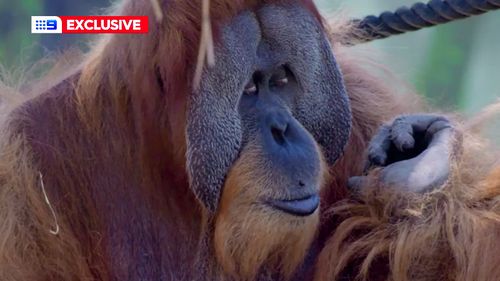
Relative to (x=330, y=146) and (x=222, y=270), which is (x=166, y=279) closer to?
(x=222, y=270)

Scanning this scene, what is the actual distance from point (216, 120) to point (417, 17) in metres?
0.80

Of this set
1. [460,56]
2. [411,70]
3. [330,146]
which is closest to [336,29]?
[330,146]

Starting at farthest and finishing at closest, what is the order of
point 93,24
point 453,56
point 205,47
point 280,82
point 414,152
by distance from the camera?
1. point 453,56
2. point 93,24
3. point 414,152
4. point 280,82
5. point 205,47

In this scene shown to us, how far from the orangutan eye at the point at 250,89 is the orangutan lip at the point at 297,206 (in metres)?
0.25

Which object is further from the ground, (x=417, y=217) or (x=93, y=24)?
(x=93, y=24)

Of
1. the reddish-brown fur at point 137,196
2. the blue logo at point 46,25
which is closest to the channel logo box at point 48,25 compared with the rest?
the blue logo at point 46,25

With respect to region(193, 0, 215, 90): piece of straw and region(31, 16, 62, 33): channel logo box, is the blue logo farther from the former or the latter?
region(193, 0, 215, 90): piece of straw

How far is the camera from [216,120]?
2260 millimetres

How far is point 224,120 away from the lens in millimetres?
2266

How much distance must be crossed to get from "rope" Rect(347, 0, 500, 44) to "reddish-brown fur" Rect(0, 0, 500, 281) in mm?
449

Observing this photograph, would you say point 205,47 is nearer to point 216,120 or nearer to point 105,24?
point 216,120

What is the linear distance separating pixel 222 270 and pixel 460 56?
2315 millimetres

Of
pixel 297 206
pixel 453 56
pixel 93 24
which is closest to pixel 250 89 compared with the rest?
pixel 297 206

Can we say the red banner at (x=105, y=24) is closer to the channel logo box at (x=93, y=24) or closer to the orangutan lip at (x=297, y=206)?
the channel logo box at (x=93, y=24)
